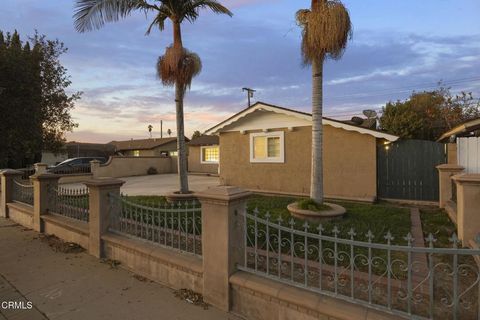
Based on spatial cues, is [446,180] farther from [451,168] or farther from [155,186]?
[155,186]

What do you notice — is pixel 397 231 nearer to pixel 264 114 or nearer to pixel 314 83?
pixel 314 83

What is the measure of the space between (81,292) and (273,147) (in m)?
9.60

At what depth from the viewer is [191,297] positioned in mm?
4316

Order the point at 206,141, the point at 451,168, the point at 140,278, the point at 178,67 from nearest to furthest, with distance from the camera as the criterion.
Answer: the point at 140,278 → the point at 451,168 → the point at 178,67 → the point at 206,141

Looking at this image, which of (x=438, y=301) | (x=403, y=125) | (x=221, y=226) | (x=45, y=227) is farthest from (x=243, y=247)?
(x=403, y=125)

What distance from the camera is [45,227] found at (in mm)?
8023


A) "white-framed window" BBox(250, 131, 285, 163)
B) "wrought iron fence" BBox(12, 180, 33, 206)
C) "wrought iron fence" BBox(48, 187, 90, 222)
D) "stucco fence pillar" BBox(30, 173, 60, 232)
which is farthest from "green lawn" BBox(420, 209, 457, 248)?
"wrought iron fence" BBox(12, 180, 33, 206)

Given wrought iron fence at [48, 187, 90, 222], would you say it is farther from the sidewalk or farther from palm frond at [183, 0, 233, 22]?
palm frond at [183, 0, 233, 22]

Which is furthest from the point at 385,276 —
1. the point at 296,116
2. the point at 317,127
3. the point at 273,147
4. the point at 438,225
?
the point at 273,147

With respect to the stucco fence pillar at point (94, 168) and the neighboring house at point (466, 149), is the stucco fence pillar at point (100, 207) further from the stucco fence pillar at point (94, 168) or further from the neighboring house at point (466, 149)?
the stucco fence pillar at point (94, 168)

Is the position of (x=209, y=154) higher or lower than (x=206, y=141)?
lower

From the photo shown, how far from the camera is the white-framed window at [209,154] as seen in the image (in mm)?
27547

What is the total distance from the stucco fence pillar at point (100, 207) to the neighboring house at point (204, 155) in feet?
67.6

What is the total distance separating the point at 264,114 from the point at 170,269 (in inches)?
373
